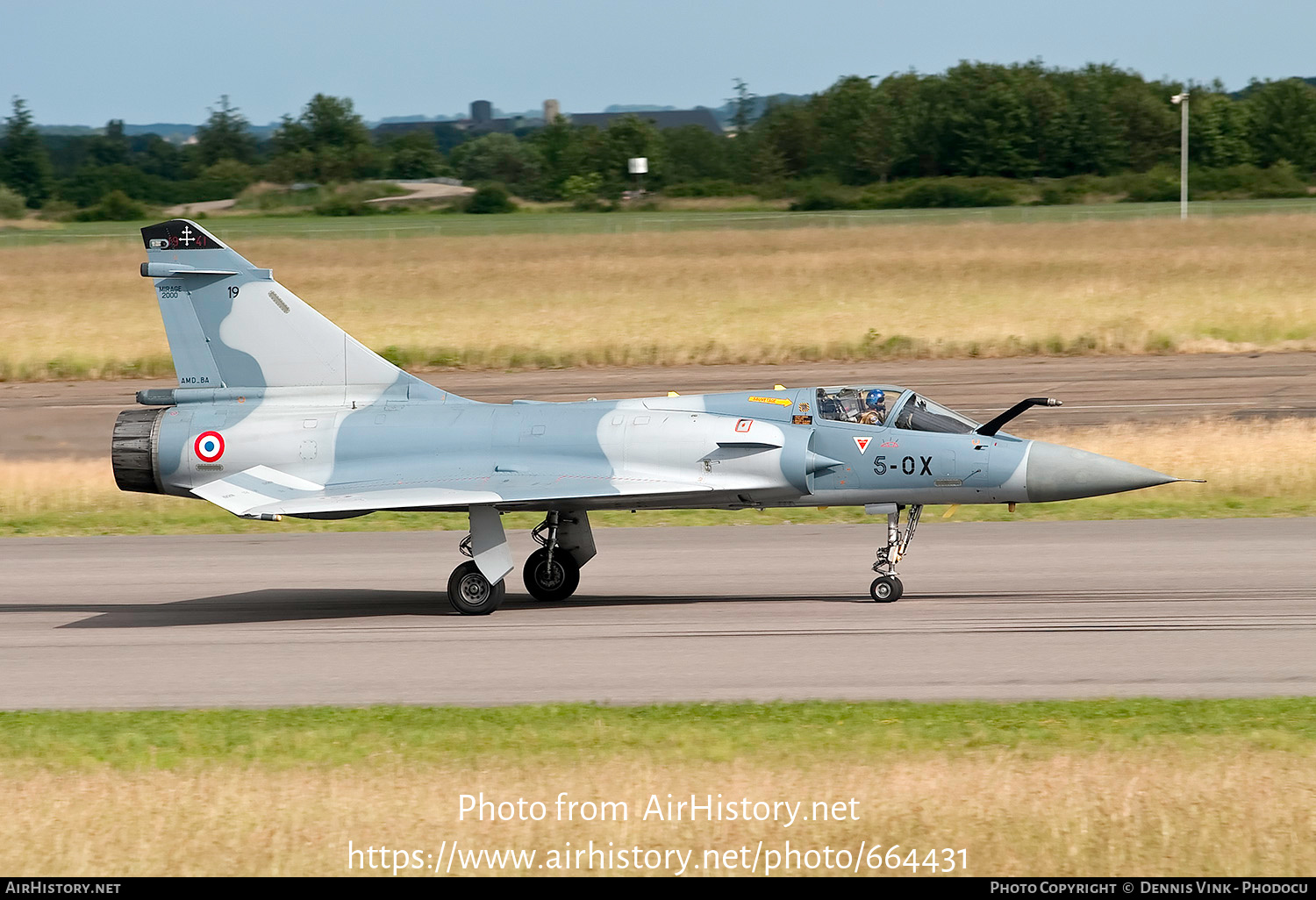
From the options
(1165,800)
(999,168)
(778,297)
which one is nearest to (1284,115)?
(999,168)

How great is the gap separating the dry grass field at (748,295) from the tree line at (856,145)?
117 ft

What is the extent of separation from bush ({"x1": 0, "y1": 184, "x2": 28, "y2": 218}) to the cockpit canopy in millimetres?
100407

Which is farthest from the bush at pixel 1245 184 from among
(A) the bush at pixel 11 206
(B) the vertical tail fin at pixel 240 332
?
(B) the vertical tail fin at pixel 240 332

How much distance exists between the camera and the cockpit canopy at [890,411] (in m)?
15.1

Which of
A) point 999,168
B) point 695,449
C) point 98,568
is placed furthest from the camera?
point 999,168

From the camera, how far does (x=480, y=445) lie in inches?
599

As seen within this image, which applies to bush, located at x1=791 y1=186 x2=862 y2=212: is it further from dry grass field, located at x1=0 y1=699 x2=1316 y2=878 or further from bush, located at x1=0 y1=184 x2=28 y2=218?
dry grass field, located at x1=0 y1=699 x2=1316 y2=878

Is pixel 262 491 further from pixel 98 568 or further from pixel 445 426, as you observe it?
pixel 98 568

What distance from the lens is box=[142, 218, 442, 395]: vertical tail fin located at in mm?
15719

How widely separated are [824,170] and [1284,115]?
106ft

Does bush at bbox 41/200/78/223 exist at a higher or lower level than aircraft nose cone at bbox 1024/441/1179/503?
higher

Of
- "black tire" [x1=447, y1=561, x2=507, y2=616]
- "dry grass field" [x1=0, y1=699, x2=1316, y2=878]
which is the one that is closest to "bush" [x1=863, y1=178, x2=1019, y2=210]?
"black tire" [x1=447, y1=561, x2=507, y2=616]

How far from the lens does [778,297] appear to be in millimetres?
48344

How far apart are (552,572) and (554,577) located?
6 centimetres
